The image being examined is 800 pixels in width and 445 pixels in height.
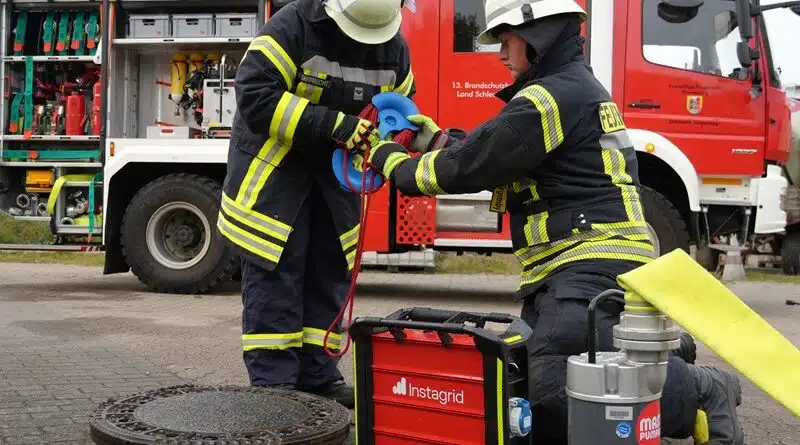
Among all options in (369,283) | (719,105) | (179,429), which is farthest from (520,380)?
(369,283)

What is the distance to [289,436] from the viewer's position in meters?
2.31

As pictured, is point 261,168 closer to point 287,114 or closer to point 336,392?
point 287,114

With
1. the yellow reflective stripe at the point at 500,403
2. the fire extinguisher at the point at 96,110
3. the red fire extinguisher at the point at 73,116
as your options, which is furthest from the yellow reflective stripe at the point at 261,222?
the red fire extinguisher at the point at 73,116

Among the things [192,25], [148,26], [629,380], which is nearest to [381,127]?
[629,380]

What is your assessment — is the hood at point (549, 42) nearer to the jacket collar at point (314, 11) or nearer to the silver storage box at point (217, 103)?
the jacket collar at point (314, 11)

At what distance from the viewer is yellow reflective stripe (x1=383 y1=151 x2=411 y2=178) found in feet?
10.4

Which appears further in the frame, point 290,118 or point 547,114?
point 290,118

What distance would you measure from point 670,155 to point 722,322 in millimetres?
5839

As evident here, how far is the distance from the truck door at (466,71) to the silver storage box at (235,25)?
176 centimetres

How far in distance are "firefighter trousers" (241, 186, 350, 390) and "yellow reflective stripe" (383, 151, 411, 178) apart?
0.73 meters

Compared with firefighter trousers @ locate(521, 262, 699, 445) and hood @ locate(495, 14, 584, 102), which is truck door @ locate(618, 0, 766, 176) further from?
firefighter trousers @ locate(521, 262, 699, 445)

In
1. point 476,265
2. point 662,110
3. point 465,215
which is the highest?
point 662,110

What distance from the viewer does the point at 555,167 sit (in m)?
3.17

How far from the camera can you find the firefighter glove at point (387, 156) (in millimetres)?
3184
